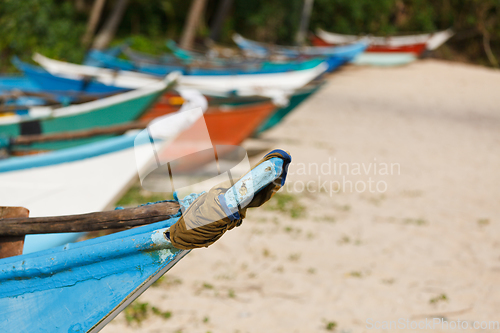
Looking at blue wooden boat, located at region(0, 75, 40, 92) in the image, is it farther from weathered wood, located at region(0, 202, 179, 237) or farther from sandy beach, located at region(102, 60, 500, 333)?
weathered wood, located at region(0, 202, 179, 237)

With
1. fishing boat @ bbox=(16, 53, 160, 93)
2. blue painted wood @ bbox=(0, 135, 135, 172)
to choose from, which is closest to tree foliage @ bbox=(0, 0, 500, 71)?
fishing boat @ bbox=(16, 53, 160, 93)

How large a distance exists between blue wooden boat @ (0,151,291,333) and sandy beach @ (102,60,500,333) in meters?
1.27

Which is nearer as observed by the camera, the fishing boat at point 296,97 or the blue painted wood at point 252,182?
the blue painted wood at point 252,182

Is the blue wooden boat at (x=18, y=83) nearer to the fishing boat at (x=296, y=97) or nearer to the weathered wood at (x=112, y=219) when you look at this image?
the fishing boat at (x=296, y=97)

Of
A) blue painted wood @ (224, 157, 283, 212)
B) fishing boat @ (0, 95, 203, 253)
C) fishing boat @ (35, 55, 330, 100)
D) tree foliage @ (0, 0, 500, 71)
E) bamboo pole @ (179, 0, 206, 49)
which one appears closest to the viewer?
blue painted wood @ (224, 157, 283, 212)

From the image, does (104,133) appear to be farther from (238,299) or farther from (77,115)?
(238,299)

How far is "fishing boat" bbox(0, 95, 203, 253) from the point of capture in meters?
2.93

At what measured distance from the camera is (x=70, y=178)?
3.11 m

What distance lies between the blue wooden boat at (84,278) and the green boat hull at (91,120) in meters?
2.92

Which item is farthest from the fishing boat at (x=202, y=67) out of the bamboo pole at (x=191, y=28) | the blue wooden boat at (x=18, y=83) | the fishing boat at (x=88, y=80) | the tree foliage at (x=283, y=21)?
the bamboo pole at (x=191, y=28)

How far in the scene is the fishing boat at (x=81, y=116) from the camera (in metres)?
4.34

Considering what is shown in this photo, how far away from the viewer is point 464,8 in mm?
20625

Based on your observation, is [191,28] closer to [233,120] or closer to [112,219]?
[233,120]

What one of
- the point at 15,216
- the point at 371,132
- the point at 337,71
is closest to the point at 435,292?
the point at 15,216
